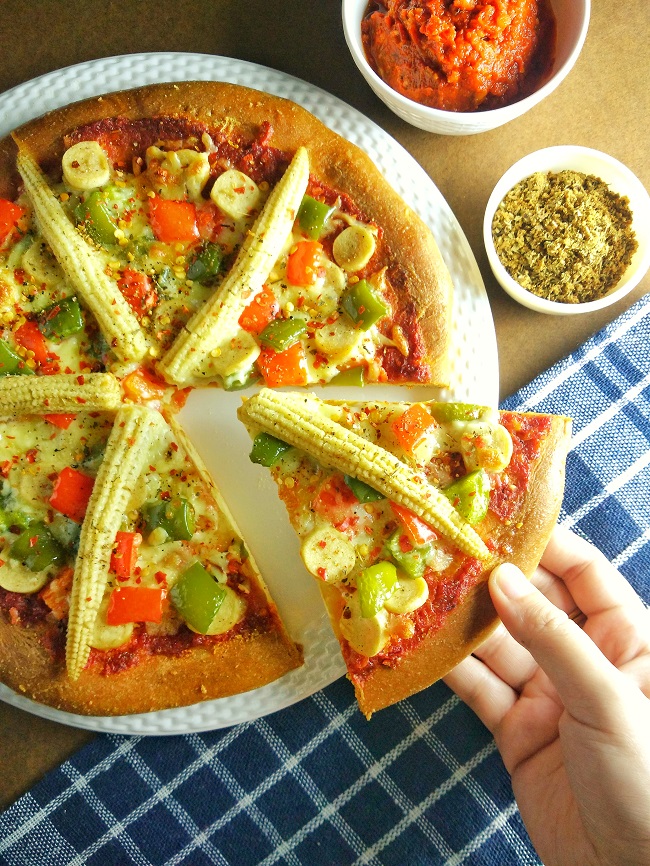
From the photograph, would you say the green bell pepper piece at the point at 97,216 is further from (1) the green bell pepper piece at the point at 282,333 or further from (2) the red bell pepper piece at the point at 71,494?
(2) the red bell pepper piece at the point at 71,494

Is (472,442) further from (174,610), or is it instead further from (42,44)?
(42,44)

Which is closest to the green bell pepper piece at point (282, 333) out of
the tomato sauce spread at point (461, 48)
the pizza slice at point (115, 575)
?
the pizza slice at point (115, 575)

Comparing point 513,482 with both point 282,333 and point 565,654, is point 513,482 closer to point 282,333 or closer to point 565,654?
point 565,654

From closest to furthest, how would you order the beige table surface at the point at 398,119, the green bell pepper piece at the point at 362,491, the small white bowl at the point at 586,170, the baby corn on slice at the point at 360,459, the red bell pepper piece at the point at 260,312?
the baby corn on slice at the point at 360,459 → the green bell pepper piece at the point at 362,491 → the red bell pepper piece at the point at 260,312 → the small white bowl at the point at 586,170 → the beige table surface at the point at 398,119

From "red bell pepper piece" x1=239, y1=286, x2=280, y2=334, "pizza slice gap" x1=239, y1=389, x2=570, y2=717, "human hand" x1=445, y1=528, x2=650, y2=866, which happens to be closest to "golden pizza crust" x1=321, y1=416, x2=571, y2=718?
"pizza slice gap" x1=239, y1=389, x2=570, y2=717

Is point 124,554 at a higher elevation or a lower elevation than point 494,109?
lower

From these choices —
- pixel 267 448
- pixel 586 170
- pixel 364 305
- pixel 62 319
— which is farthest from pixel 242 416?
pixel 586 170

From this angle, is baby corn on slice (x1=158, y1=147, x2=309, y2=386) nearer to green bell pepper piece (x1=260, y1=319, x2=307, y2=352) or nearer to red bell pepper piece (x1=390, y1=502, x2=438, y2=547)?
green bell pepper piece (x1=260, y1=319, x2=307, y2=352)
